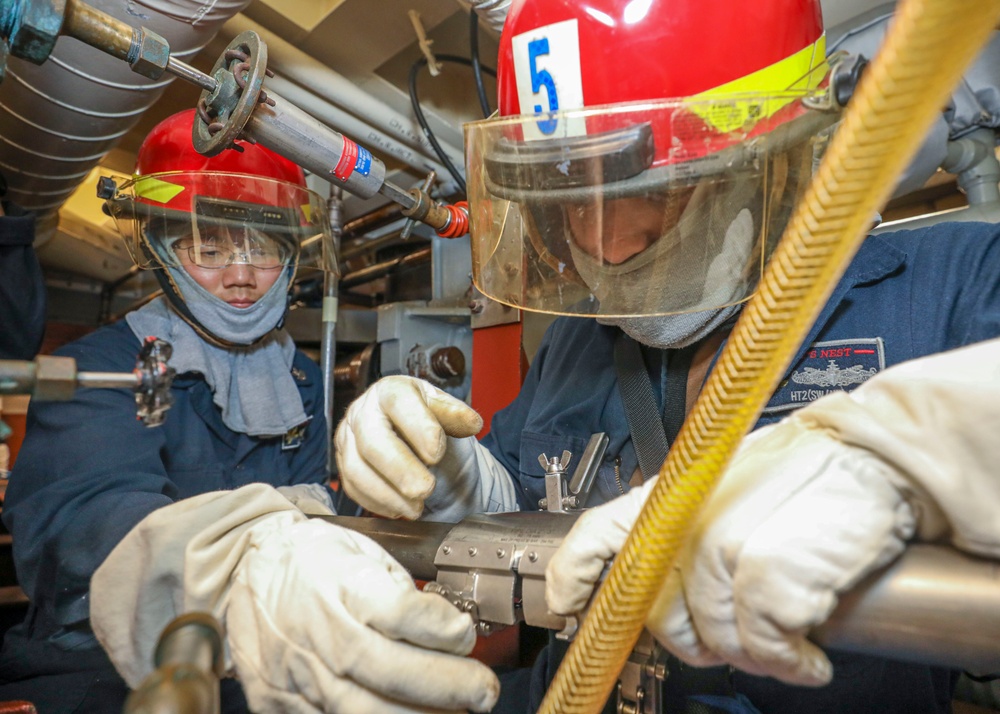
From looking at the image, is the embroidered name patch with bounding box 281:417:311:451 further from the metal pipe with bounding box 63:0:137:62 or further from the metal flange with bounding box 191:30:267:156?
the metal pipe with bounding box 63:0:137:62

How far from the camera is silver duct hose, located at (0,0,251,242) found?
49.4 inches

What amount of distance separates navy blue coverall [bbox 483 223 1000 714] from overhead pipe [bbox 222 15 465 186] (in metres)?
1.27

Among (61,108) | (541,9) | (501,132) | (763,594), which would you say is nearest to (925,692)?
(763,594)

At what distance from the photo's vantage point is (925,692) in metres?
0.88

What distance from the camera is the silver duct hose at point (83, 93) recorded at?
126cm

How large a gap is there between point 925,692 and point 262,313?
1.72m

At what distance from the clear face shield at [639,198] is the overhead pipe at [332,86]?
3.40 feet

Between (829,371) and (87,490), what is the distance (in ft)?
4.63

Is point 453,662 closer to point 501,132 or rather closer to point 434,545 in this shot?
point 434,545

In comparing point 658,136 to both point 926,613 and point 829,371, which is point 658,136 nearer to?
point 829,371

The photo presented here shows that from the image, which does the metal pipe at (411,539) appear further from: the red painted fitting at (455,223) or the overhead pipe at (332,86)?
the overhead pipe at (332,86)

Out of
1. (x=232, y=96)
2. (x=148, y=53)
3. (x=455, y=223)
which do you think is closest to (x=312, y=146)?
(x=232, y=96)

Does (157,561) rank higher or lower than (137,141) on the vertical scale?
lower

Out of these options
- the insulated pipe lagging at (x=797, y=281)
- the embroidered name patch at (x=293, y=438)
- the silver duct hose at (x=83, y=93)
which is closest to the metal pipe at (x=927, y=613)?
the insulated pipe lagging at (x=797, y=281)
